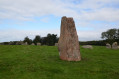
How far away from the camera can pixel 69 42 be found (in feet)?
51.1

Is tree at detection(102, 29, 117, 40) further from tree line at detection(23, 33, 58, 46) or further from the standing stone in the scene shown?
the standing stone

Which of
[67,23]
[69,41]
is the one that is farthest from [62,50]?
[67,23]

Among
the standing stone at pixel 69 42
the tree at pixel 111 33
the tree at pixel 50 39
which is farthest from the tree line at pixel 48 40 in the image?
the tree at pixel 111 33

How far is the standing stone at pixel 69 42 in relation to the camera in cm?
1544

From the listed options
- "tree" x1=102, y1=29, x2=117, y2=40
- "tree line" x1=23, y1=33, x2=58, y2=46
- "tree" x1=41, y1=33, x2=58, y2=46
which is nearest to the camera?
"tree line" x1=23, y1=33, x2=58, y2=46

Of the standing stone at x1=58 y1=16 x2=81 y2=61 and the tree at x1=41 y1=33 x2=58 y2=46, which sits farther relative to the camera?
the tree at x1=41 y1=33 x2=58 y2=46

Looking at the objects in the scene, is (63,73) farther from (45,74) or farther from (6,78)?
(6,78)

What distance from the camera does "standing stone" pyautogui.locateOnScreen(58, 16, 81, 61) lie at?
1544 centimetres

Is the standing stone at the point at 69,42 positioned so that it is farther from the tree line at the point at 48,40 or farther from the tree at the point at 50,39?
the tree at the point at 50,39

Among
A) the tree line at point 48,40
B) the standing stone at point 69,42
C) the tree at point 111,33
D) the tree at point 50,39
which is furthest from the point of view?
the tree at point 111,33

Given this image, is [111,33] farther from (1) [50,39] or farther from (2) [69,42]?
(2) [69,42]

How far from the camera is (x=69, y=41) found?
615 inches

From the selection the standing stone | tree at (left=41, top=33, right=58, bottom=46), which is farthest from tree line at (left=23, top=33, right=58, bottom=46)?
the standing stone

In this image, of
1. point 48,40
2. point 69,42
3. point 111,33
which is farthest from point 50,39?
point 111,33
